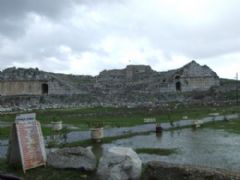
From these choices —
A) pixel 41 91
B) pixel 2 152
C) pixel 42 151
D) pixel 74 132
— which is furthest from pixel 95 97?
pixel 42 151

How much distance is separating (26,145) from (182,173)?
18.3 feet

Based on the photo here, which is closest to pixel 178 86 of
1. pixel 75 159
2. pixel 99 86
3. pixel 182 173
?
pixel 99 86

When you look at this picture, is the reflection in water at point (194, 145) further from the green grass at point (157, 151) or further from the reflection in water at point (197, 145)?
the green grass at point (157, 151)

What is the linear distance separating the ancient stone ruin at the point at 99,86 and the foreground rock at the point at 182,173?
214ft

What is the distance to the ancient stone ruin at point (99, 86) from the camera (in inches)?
3184

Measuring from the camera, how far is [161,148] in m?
19.7

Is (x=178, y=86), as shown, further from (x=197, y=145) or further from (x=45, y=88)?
(x=197, y=145)

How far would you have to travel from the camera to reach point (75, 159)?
1258 cm

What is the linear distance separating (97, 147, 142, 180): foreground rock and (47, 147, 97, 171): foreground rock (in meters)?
1.04

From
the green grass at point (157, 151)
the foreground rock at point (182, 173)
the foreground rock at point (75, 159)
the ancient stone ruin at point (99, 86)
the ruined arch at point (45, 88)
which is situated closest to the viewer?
the foreground rock at point (182, 173)

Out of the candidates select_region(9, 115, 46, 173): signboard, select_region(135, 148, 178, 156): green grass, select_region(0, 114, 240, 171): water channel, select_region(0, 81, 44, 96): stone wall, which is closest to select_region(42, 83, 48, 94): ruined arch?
select_region(0, 81, 44, 96): stone wall

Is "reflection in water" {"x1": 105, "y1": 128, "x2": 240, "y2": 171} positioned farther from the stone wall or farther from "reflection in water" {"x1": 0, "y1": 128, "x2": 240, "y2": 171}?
the stone wall

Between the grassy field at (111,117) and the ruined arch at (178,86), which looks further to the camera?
the ruined arch at (178,86)

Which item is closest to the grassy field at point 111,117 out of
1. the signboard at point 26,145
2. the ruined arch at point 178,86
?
the signboard at point 26,145
